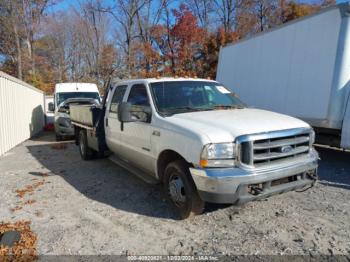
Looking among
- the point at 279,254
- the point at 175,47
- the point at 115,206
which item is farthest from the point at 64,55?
the point at 279,254

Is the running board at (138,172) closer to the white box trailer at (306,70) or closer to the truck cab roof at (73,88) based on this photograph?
the white box trailer at (306,70)

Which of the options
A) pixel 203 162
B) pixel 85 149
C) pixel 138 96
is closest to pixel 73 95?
pixel 85 149

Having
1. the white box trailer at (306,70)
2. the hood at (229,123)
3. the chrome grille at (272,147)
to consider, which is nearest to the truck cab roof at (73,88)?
the white box trailer at (306,70)

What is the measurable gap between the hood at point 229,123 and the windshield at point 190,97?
0.34 m

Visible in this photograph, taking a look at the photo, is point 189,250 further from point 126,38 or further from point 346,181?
point 126,38

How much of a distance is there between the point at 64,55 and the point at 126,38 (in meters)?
8.66

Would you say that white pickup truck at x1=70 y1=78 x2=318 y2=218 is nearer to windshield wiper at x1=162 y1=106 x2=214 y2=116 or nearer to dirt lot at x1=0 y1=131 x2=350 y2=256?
windshield wiper at x1=162 y1=106 x2=214 y2=116

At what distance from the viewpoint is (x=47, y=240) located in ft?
12.4

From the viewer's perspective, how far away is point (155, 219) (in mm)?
4352

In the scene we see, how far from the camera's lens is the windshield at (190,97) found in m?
4.83

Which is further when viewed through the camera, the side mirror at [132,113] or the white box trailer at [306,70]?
the white box trailer at [306,70]

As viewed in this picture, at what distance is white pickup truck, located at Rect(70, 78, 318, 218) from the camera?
3.60m

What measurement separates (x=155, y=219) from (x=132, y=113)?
1.82 m

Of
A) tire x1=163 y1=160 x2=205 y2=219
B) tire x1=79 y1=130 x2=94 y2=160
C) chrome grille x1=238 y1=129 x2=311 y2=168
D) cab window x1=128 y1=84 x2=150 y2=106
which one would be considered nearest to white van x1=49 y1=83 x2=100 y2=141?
tire x1=79 y1=130 x2=94 y2=160
